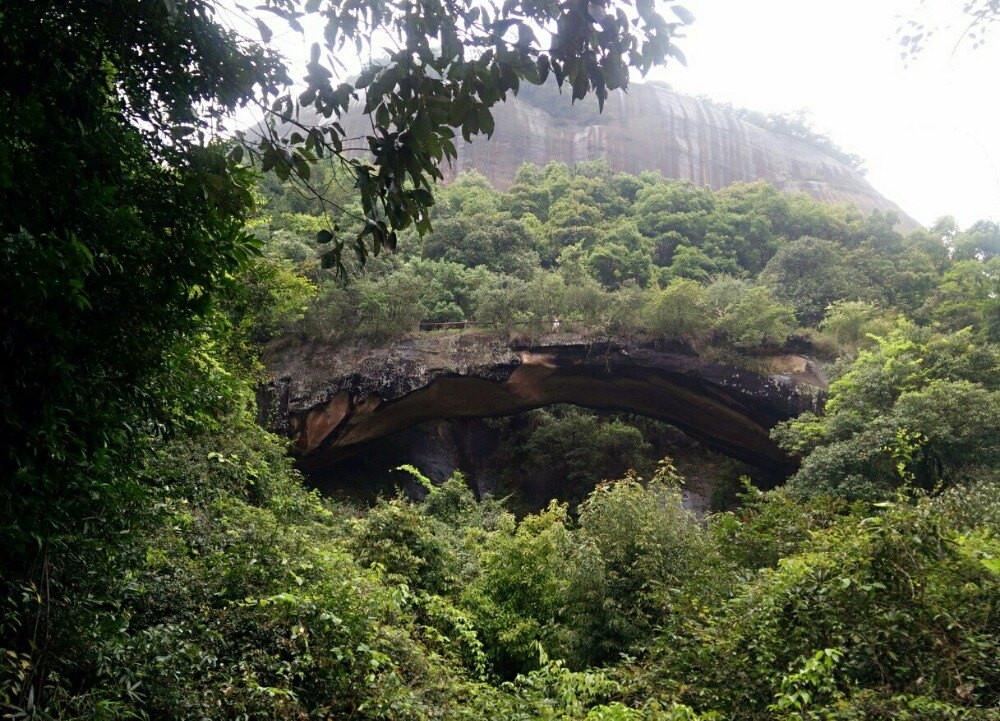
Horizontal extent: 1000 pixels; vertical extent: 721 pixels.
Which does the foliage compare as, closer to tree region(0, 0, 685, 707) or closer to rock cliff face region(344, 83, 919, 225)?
tree region(0, 0, 685, 707)

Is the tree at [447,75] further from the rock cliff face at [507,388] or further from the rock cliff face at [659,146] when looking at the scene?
the rock cliff face at [659,146]

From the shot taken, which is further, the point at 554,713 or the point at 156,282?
the point at 554,713

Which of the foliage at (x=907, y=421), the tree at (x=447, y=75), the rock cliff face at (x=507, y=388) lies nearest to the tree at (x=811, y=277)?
the rock cliff face at (x=507, y=388)

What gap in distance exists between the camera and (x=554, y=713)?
4535 millimetres

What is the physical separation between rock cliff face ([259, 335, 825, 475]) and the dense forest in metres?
2.63

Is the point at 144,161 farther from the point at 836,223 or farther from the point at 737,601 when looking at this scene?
the point at 836,223

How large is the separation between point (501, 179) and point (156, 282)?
29.5 metres

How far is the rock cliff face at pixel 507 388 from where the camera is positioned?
1428 centimetres

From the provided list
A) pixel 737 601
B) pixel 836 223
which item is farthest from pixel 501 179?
pixel 737 601

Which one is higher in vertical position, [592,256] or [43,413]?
[592,256]

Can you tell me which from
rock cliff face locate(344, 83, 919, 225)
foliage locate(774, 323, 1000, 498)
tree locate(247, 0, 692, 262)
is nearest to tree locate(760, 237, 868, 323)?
foliage locate(774, 323, 1000, 498)

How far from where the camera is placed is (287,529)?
6.69m

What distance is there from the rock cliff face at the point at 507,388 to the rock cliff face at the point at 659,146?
17.8m

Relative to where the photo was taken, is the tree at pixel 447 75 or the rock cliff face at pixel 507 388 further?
the rock cliff face at pixel 507 388
